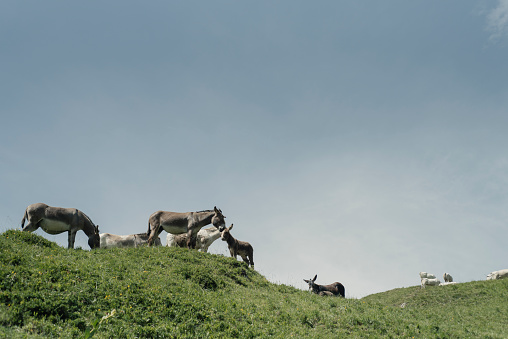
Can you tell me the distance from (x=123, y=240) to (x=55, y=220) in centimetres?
941

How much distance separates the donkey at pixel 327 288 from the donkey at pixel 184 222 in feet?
28.3

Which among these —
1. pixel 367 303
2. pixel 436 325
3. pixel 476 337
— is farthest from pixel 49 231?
pixel 476 337

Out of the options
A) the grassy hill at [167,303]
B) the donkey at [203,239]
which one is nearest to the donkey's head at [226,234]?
the donkey at [203,239]

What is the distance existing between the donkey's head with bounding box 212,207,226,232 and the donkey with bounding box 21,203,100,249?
26.2 ft

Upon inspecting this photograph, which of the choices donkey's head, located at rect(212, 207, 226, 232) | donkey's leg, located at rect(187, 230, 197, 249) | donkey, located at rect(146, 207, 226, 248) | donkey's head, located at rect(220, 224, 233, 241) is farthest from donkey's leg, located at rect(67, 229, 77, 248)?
donkey's head, located at rect(220, 224, 233, 241)

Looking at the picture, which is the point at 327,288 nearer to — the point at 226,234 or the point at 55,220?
the point at 226,234

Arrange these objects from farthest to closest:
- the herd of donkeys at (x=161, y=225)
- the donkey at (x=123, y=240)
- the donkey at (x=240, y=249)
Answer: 1. the donkey at (x=123, y=240)
2. the donkey at (x=240, y=249)
3. the herd of donkeys at (x=161, y=225)

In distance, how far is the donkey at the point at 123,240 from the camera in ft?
100

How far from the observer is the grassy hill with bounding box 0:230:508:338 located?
12.0 m

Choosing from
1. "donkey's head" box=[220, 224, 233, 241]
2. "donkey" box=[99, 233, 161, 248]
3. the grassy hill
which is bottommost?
the grassy hill

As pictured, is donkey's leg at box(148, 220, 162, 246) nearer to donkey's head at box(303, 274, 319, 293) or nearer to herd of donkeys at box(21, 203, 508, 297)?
herd of donkeys at box(21, 203, 508, 297)

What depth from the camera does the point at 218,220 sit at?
24281 mm

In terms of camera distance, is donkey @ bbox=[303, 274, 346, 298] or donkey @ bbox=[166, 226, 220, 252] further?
donkey @ bbox=[166, 226, 220, 252]

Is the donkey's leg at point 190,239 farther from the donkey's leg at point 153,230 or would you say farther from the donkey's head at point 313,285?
the donkey's head at point 313,285
